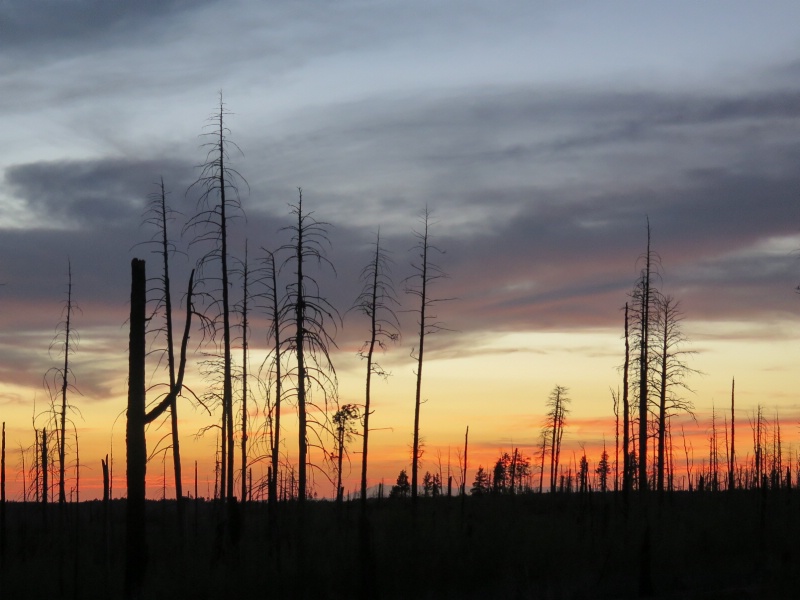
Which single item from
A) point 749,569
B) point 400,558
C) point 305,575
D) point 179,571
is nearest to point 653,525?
point 749,569

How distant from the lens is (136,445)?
1881 cm

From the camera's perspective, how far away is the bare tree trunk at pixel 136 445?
1856cm

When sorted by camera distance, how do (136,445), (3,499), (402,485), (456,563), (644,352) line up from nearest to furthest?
(136,445)
(456,563)
(3,499)
(644,352)
(402,485)

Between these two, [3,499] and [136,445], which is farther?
[3,499]

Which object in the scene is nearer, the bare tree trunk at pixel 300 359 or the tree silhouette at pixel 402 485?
the bare tree trunk at pixel 300 359

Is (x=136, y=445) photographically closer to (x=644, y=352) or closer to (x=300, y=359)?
(x=300, y=359)

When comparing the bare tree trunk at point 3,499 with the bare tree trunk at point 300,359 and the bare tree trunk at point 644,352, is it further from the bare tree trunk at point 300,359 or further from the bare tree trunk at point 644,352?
the bare tree trunk at point 644,352

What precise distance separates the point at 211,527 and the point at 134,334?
21.1m

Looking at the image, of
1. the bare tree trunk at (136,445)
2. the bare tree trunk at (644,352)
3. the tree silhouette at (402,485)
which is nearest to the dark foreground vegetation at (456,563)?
the bare tree trunk at (136,445)

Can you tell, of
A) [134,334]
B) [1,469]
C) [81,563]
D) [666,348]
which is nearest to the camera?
[134,334]

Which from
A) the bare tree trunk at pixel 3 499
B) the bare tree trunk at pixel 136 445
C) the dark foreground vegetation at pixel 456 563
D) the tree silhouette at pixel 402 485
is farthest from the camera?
the tree silhouette at pixel 402 485

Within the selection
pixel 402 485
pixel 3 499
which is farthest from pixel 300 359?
pixel 402 485

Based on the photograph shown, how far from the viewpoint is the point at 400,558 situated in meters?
22.8

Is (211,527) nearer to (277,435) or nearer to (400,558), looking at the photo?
(277,435)
